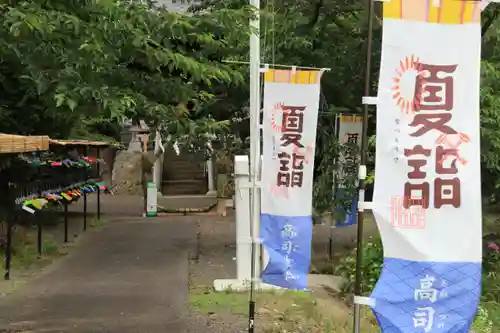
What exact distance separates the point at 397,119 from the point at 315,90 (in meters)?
4.01

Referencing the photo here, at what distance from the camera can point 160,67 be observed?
469 centimetres

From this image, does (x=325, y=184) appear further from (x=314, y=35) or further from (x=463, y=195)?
(x=463, y=195)

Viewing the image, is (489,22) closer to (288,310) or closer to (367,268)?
(367,268)

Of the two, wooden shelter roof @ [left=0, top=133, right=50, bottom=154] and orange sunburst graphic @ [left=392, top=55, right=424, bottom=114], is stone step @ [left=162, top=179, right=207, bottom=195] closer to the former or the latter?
wooden shelter roof @ [left=0, top=133, right=50, bottom=154]

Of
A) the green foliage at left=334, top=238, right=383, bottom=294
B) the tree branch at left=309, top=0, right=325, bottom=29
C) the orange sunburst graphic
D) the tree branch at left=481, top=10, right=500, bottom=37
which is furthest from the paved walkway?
the tree branch at left=481, top=10, right=500, bottom=37

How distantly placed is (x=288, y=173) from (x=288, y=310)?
1.96 meters

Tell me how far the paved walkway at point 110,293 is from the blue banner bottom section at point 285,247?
1.15 m

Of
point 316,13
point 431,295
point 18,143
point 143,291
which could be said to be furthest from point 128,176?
point 431,295

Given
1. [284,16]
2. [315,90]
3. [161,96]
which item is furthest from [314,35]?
[161,96]

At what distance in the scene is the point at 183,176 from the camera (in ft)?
82.9

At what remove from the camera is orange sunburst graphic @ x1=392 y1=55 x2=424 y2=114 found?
3.82 m

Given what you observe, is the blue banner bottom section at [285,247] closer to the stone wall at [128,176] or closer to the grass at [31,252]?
the grass at [31,252]

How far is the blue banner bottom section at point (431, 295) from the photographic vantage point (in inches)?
152

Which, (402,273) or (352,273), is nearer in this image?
(402,273)
